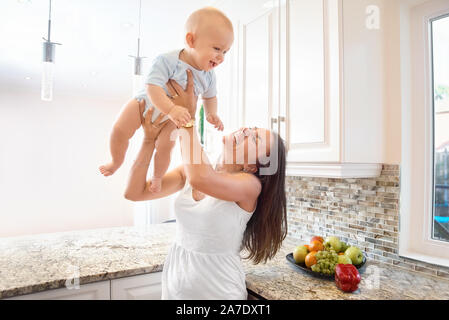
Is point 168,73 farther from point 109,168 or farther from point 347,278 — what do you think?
point 347,278

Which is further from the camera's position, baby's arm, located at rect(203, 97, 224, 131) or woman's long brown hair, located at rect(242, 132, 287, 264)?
woman's long brown hair, located at rect(242, 132, 287, 264)

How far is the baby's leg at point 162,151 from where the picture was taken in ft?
2.39

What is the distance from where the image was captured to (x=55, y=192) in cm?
420

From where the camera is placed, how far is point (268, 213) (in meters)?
1.05

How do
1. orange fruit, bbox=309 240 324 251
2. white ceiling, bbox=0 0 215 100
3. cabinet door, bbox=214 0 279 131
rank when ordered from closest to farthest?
orange fruit, bbox=309 240 324 251, cabinet door, bbox=214 0 279 131, white ceiling, bbox=0 0 215 100

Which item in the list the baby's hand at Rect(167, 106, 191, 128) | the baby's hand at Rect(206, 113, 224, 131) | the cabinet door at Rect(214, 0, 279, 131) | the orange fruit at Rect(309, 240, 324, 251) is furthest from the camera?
the cabinet door at Rect(214, 0, 279, 131)

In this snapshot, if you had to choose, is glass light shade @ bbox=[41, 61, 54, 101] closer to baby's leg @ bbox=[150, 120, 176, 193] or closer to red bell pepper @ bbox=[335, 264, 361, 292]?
baby's leg @ bbox=[150, 120, 176, 193]

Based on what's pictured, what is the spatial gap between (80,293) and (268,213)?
2.52 feet

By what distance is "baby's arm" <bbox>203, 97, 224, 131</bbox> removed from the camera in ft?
2.64

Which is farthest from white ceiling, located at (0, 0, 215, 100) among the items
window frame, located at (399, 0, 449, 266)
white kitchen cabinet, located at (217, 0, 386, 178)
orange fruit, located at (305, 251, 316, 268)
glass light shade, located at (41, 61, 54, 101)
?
orange fruit, located at (305, 251, 316, 268)

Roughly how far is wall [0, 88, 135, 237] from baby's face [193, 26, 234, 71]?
324cm

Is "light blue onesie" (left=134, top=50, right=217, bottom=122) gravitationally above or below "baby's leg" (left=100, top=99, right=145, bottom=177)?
above

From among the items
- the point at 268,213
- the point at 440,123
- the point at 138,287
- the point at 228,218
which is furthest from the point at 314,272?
the point at 440,123

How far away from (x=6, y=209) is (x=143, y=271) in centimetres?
382
